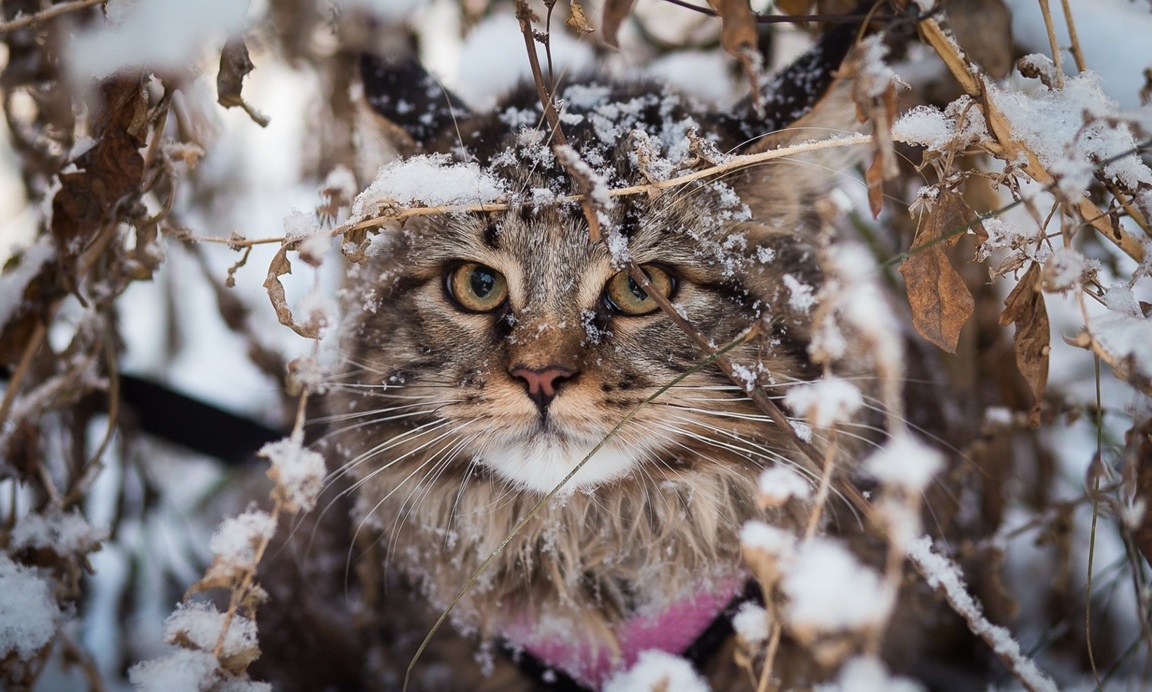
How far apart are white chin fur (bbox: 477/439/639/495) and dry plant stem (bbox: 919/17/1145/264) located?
2.41ft

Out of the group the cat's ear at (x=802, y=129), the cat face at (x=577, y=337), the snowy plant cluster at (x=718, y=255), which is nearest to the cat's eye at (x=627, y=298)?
the cat face at (x=577, y=337)

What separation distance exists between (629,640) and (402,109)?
1.18 metres

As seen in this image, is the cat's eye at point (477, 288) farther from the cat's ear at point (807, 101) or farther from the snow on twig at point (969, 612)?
the snow on twig at point (969, 612)

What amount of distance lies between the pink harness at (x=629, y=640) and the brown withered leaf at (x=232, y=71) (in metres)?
1.15

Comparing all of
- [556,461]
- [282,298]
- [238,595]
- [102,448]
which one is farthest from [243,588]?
[102,448]

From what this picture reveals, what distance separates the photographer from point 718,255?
148cm

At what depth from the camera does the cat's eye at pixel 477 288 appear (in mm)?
1537

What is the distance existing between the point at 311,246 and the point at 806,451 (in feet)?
2.35

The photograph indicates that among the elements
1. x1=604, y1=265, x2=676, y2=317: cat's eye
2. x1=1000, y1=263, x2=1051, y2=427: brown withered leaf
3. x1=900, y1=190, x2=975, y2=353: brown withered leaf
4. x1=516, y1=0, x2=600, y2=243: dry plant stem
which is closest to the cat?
x1=604, y1=265, x2=676, y2=317: cat's eye

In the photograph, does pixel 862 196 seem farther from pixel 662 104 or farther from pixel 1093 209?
pixel 1093 209

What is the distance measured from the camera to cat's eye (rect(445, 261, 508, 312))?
5.04 ft

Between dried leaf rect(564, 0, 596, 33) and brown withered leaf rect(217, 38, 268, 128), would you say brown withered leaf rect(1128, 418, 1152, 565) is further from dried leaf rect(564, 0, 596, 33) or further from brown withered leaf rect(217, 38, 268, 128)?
brown withered leaf rect(217, 38, 268, 128)

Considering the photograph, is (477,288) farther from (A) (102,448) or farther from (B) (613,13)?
(A) (102,448)

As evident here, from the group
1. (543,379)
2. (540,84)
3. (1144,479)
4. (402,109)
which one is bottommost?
(1144,479)
